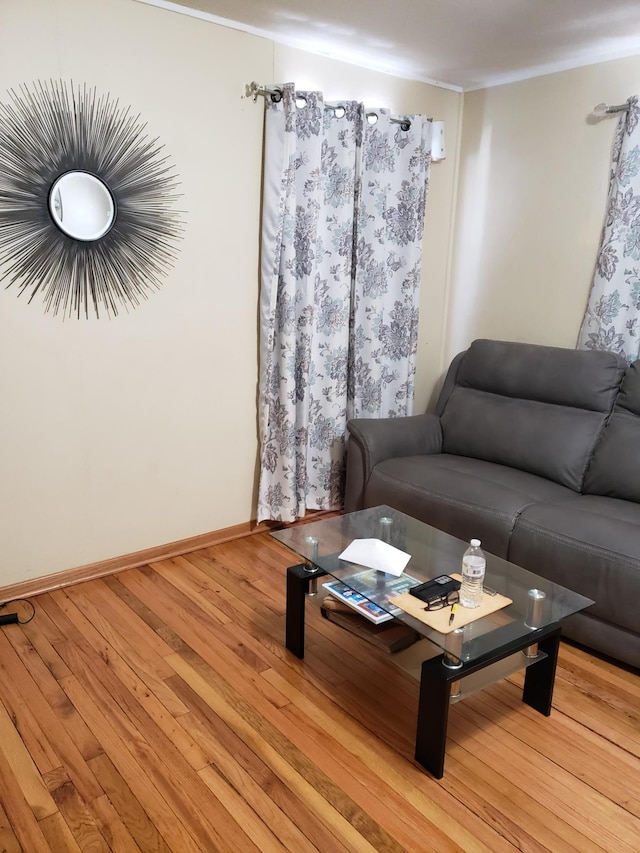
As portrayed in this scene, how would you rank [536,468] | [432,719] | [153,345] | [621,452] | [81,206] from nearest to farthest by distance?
1. [432,719]
2. [81,206]
3. [621,452]
4. [153,345]
5. [536,468]

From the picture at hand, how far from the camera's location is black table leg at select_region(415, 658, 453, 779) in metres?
1.71

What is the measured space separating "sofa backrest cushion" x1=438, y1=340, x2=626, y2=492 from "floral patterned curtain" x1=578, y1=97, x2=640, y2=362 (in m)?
0.16

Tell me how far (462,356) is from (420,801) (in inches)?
92.5

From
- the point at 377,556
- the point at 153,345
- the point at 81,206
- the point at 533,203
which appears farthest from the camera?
the point at 533,203

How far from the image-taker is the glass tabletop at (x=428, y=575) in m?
1.81

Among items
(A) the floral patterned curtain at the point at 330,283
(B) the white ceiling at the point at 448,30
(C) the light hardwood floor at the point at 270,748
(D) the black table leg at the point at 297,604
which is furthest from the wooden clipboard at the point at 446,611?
(B) the white ceiling at the point at 448,30

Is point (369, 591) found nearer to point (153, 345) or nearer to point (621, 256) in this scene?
point (153, 345)

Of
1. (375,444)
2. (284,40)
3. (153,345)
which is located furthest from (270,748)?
(284,40)

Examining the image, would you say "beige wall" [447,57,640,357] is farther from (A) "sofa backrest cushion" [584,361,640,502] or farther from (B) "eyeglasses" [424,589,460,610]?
(B) "eyeglasses" [424,589,460,610]

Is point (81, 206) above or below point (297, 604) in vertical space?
above

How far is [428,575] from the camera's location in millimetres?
2082

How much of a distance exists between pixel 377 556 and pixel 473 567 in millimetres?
335

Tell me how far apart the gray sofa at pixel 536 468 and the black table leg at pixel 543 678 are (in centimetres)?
37

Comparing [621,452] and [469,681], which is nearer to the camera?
[469,681]
